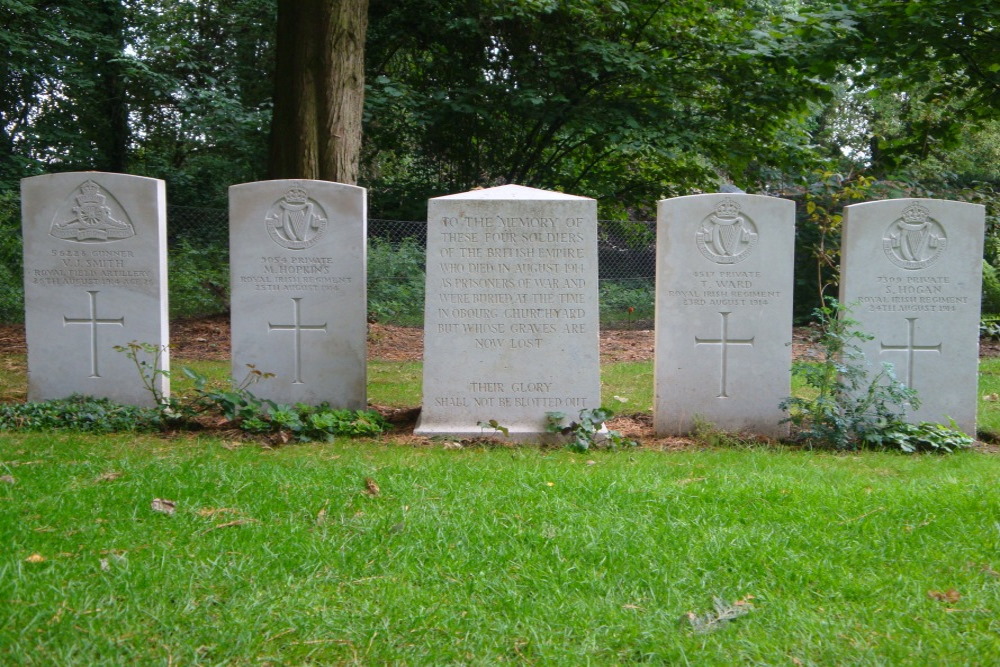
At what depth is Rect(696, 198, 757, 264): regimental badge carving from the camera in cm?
660

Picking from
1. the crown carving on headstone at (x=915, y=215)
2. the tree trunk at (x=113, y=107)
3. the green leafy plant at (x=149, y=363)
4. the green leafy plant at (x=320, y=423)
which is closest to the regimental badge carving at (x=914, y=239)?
the crown carving on headstone at (x=915, y=215)

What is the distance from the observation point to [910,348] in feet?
22.2

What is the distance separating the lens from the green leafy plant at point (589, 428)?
6.27 meters

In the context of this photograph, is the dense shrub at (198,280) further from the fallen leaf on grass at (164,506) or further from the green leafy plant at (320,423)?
the fallen leaf on grass at (164,506)

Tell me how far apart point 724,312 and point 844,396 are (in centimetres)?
106

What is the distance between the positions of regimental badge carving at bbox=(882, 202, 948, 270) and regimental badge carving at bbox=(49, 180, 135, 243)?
5.75 m

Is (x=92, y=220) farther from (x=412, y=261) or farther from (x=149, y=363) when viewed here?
(x=412, y=261)

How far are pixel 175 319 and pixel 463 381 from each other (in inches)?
331

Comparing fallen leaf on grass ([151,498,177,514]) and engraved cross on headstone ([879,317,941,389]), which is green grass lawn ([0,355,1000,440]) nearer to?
engraved cross on headstone ([879,317,941,389])

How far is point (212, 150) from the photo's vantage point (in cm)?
1880

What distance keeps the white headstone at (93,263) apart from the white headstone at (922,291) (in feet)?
17.3

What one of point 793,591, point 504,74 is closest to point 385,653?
point 793,591

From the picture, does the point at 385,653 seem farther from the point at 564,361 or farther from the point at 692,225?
the point at 692,225

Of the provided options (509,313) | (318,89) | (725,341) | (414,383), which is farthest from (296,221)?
(318,89)
